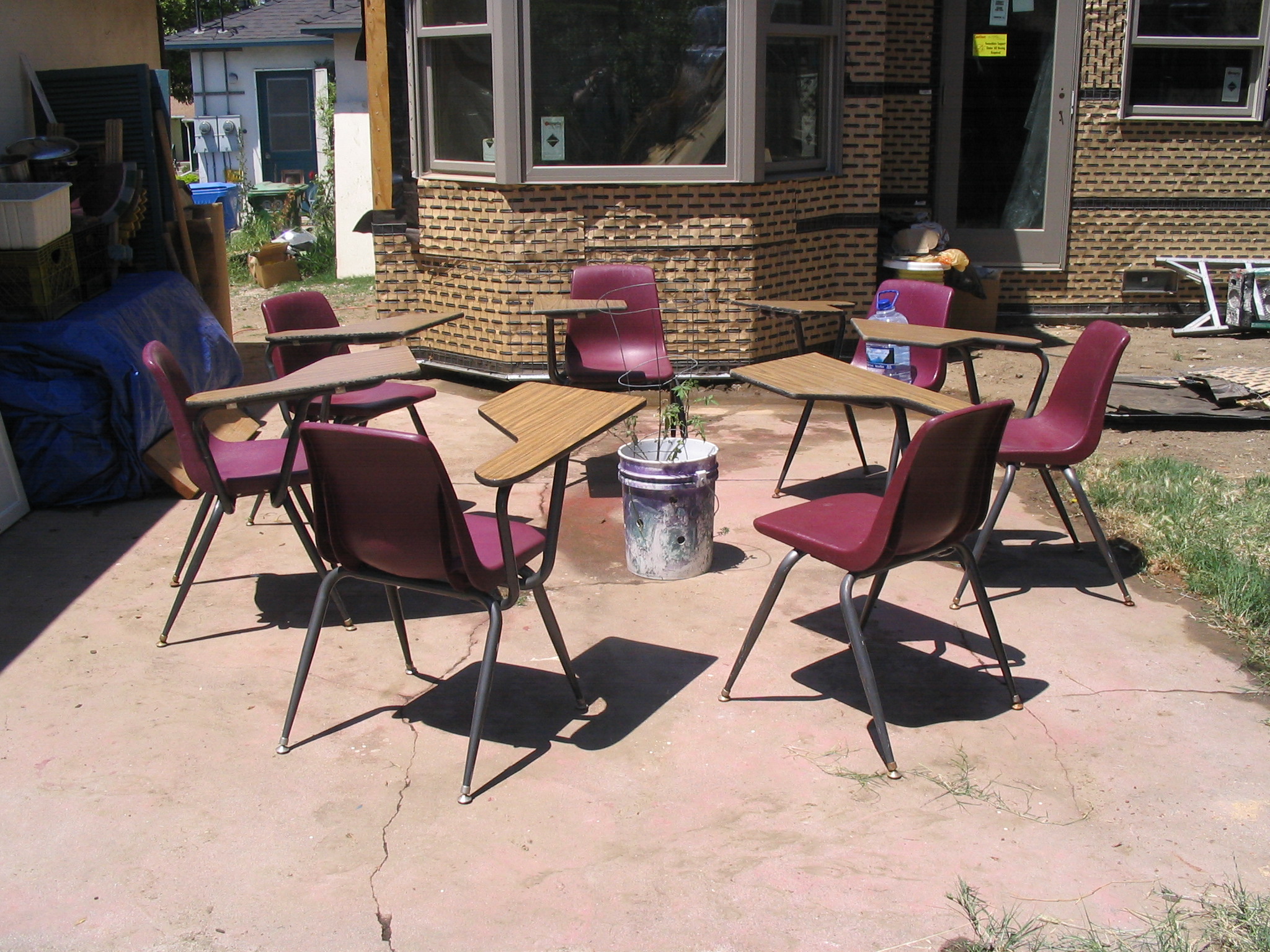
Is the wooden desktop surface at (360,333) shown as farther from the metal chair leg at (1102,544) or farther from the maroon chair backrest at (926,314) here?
the metal chair leg at (1102,544)

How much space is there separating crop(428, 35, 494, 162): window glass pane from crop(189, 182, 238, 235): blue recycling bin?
8501mm

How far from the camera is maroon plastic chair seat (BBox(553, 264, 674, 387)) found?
6.17 m

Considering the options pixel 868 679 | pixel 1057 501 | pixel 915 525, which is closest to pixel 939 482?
pixel 915 525

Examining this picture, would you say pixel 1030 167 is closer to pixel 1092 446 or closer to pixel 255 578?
pixel 1092 446

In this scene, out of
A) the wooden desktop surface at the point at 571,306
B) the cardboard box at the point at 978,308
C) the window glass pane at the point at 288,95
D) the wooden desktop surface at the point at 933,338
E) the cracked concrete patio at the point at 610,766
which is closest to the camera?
the cracked concrete patio at the point at 610,766

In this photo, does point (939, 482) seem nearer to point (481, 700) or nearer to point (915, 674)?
point (915, 674)

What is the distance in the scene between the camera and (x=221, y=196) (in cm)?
1560

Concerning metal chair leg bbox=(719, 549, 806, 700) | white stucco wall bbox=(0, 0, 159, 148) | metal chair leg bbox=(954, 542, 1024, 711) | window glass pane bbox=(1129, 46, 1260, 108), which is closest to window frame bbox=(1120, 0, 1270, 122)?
window glass pane bbox=(1129, 46, 1260, 108)

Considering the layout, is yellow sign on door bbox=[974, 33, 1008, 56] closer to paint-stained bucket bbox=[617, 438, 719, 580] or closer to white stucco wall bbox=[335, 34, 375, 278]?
paint-stained bucket bbox=[617, 438, 719, 580]

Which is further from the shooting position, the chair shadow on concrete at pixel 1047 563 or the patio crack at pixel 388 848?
the chair shadow on concrete at pixel 1047 563

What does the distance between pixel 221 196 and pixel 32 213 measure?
10437 mm

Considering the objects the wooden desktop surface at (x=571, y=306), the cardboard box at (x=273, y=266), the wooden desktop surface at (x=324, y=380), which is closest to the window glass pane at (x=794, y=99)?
the wooden desktop surface at (x=571, y=306)

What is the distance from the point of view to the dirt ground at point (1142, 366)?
640cm

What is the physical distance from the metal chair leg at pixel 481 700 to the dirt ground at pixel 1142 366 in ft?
11.4
